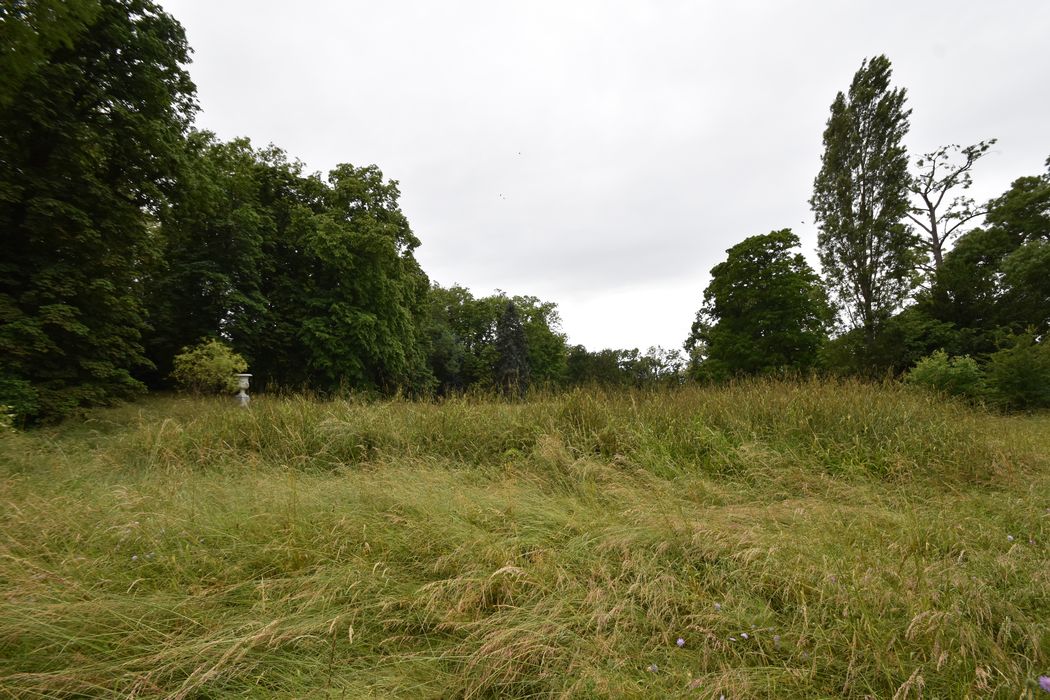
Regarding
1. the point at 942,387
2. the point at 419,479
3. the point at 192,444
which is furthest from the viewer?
the point at 942,387

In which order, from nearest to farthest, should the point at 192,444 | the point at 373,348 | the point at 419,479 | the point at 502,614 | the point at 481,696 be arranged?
the point at 481,696 → the point at 502,614 → the point at 419,479 → the point at 192,444 → the point at 373,348

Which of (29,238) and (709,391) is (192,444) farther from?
(29,238)

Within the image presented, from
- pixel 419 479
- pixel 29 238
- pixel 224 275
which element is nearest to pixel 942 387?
pixel 419 479

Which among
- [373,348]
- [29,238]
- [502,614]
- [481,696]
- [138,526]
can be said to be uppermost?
[29,238]

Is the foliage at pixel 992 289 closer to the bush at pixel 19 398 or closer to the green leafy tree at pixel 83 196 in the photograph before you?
the green leafy tree at pixel 83 196

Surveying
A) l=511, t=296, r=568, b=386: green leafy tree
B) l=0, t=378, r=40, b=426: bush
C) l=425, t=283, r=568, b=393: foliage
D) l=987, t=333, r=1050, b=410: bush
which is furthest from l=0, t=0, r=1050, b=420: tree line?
l=511, t=296, r=568, b=386: green leafy tree

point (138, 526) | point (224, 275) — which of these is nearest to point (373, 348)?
point (224, 275)

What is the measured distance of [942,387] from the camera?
32.6 ft

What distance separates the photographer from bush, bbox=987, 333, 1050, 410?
9.57m

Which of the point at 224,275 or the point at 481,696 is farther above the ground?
the point at 224,275

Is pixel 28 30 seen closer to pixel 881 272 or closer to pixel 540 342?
pixel 881 272

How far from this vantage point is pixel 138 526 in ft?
8.45

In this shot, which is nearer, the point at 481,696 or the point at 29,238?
the point at 481,696

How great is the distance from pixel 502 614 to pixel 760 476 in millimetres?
3050
